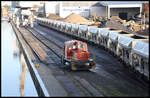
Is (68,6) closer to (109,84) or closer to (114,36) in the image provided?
(114,36)

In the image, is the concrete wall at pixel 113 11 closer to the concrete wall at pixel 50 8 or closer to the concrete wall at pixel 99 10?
the concrete wall at pixel 99 10

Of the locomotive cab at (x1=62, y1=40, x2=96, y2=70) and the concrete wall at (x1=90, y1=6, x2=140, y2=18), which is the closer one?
the locomotive cab at (x1=62, y1=40, x2=96, y2=70)

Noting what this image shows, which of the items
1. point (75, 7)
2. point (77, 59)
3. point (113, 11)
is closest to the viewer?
point (77, 59)

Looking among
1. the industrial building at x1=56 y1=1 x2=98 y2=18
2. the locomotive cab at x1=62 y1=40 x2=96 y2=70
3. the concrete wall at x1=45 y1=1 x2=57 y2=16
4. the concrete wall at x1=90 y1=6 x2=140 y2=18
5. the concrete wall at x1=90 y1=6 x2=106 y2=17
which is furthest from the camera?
the concrete wall at x1=45 y1=1 x2=57 y2=16

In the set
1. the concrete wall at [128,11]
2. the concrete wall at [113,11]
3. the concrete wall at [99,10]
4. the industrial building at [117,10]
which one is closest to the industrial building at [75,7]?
the concrete wall at [99,10]

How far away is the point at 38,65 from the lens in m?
30.0

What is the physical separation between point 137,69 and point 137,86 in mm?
2801

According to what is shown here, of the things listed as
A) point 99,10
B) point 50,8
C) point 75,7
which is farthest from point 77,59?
point 50,8

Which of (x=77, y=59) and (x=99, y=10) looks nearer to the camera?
(x=77, y=59)

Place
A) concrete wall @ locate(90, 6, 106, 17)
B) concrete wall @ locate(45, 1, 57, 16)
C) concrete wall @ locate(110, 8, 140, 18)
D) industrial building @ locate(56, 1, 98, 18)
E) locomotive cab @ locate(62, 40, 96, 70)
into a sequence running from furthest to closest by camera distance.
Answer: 1. concrete wall @ locate(45, 1, 57, 16)
2. concrete wall @ locate(90, 6, 106, 17)
3. industrial building @ locate(56, 1, 98, 18)
4. concrete wall @ locate(110, 8, 140, 18)
5. locomotive cab @ locate(62, 40, 96, 70)

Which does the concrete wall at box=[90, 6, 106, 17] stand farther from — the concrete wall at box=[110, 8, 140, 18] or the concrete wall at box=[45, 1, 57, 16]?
the concrete wall at box=[45, 1, 57, 16]

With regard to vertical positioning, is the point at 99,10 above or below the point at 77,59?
above

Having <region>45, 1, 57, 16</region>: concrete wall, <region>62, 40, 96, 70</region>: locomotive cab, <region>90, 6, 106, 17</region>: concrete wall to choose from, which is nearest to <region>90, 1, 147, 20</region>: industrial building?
<region>90, 6, 106, 17</region>: concrete wall

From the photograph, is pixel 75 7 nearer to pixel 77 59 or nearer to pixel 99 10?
pixel 99 10
